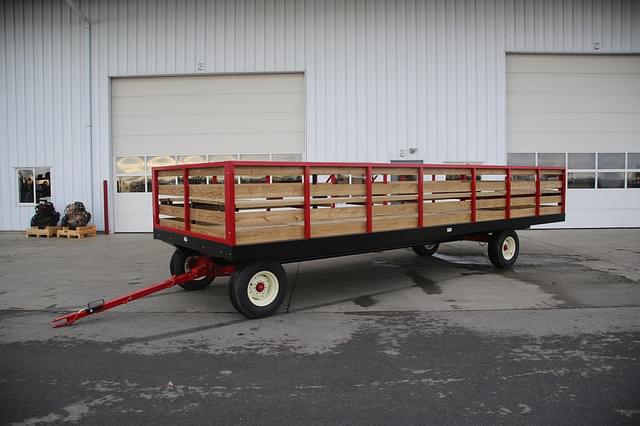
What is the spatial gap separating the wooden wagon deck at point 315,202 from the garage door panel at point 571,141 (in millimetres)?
7275

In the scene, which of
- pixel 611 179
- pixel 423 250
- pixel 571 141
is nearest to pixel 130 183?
pixel 423 250

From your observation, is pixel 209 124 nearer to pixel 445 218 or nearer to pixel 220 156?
pixel 220 156

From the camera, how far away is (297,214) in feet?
17.9

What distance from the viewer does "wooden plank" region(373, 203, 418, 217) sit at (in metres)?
6.21

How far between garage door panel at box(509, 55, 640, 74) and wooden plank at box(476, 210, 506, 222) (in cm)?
865

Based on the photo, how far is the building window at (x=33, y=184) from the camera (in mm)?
14914

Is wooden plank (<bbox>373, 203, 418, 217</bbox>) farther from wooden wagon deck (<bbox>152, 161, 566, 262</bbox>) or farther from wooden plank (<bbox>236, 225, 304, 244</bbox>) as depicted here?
wooden plank (<bbox>236, 225, 304, 244</bbox>)

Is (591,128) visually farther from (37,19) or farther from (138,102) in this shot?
(37,19)

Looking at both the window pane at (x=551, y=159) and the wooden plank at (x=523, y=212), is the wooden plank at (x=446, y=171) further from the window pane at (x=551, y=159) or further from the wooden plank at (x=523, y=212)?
the window pane at (x=551, y=159)

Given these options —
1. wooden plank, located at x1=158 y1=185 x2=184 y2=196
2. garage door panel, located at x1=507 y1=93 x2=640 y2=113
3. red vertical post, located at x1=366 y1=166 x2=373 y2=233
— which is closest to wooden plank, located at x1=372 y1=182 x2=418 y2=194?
red vertical post, located at x1=366 y1=166 x2=373 y2=233

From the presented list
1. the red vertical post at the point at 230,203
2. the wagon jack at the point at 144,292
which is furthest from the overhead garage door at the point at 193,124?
the red vertical post at the point at 230,203

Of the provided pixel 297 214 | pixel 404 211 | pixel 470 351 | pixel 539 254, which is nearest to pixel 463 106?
pixel 539 254

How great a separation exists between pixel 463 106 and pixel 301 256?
1072 centimetres

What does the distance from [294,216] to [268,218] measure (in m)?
0.35
